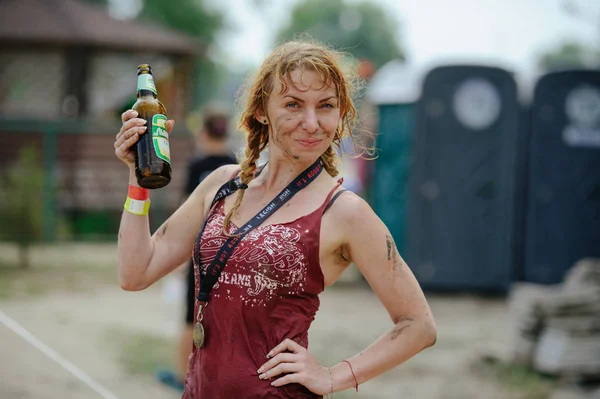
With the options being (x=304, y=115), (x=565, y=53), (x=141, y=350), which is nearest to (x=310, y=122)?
(x=304, y=115)

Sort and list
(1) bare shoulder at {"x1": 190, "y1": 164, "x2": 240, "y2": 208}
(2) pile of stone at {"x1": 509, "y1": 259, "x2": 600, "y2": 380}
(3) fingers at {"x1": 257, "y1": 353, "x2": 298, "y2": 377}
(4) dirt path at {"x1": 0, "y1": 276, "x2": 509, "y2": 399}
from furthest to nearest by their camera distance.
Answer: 1. (2) pile of stone at {"x1": 509, "y1": 259, "x2": 600, "y2": 380}
2. (4) dirt path at {"x1": 0, "y1": 276, "x2": 509, "y2": 399}
3. (1) bare shoulder at {"x1": 190, "y1": 164, "x2": 240, "y2": 208}
4. (3) fingers at {"x1": 257, "y1": 353, "x2": 298, "y2": 377}

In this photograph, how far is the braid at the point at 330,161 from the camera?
236 centimetres

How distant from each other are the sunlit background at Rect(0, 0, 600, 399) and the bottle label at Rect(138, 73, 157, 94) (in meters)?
0.39

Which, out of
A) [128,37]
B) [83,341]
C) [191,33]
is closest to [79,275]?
[83,341]

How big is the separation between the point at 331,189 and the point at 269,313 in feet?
1.37

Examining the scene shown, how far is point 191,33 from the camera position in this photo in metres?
40.2

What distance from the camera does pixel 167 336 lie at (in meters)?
7.71

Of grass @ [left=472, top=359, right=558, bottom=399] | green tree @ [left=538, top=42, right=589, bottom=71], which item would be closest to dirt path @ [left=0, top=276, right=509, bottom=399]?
grass @ [left=472, top=359, right=558, bottom=399]

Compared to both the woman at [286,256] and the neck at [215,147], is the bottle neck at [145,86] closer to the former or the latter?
the woman at [286,256]

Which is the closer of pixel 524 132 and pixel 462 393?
pixel 462 393

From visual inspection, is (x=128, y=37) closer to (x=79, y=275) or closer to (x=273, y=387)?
(x=79, y=275)

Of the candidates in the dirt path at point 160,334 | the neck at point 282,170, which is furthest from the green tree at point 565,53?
the neck at point 282,170

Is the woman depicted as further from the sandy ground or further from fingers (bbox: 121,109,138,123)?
the sandy ground

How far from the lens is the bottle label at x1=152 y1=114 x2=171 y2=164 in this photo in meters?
2.26
